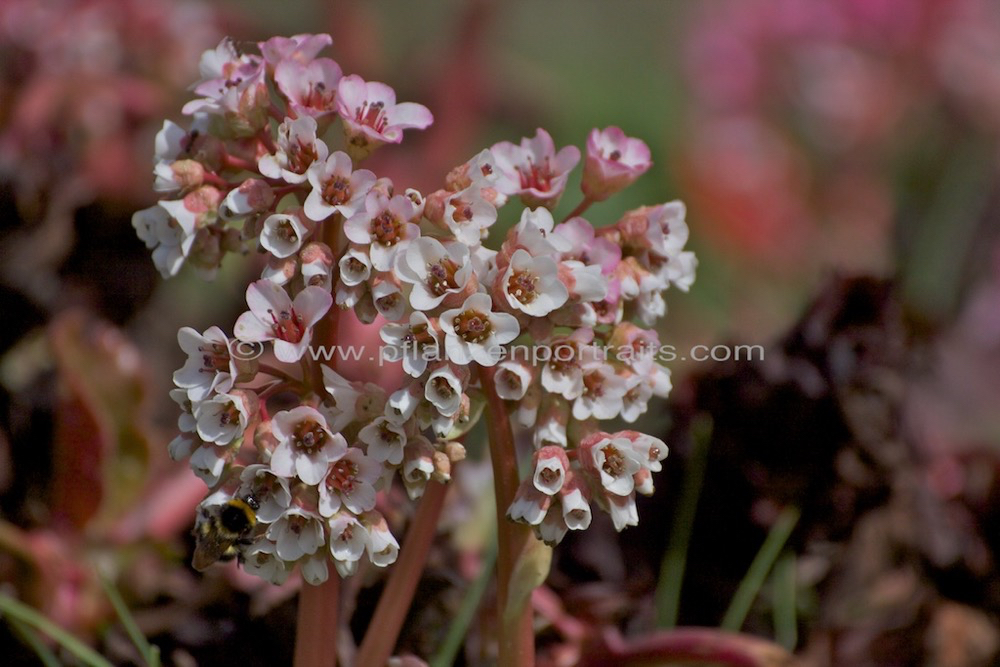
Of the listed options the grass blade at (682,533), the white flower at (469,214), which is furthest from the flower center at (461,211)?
the grass blade at (682,533)

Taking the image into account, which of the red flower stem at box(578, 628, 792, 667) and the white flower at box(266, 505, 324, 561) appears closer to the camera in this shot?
the white flower at box(266, 505, 324, 561)

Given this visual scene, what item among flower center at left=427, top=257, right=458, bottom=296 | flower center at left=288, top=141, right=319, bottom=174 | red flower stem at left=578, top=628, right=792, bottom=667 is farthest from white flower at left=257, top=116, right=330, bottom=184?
red flower stem at left=578, top=628, right=792, bottom=667

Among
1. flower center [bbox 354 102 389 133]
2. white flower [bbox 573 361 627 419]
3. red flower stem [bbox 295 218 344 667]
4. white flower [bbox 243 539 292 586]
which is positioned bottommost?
red flower stem [bbox 295 218 344 667]

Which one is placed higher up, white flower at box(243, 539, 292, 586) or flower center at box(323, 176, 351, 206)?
flower center at box(323, 176, 351, 206)

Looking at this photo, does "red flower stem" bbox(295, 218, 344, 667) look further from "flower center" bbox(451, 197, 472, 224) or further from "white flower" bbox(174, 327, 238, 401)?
"flower center" bbox(451, 197, 472, 224)

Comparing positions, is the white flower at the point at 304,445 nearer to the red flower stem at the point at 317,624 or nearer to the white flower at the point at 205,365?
the white flower at the point at 205,365

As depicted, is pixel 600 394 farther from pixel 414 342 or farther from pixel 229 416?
pixel 229 416
